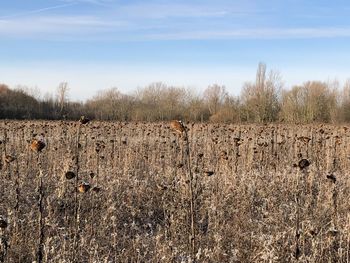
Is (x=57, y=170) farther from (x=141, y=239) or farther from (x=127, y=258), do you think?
(x=127, y=258)

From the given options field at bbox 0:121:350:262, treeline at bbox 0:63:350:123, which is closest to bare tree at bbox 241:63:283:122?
treeline at bbox 0:63:350:123

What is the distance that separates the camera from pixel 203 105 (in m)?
43.4

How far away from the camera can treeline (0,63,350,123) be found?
3541 cm

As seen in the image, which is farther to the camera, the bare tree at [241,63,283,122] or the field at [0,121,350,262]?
the bare tree at [241,63,283,122]

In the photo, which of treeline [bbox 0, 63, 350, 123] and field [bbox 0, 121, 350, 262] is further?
treeline [bbox 0, 63, 350, 123]

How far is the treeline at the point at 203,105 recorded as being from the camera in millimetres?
35406

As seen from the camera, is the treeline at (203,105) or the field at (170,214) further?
the treeline at (203,105)

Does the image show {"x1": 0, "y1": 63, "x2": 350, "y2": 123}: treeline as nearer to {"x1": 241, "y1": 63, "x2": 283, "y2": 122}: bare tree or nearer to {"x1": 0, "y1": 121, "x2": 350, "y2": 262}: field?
{"x1": 241, "y1": 63, "x2": 283, "y2": 122}: bare tree

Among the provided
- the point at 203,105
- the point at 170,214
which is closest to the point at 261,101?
the point at 203,105

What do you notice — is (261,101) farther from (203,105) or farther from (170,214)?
(170,214)

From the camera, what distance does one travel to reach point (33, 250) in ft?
14.2

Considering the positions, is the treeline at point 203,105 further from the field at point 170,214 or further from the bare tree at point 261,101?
the field at point 170,214

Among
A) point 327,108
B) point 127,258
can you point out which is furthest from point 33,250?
point 327,108

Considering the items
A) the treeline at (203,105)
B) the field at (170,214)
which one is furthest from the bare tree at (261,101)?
the field at (170,214)
